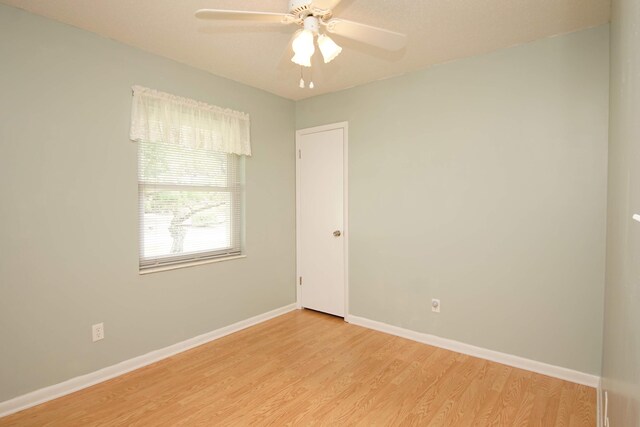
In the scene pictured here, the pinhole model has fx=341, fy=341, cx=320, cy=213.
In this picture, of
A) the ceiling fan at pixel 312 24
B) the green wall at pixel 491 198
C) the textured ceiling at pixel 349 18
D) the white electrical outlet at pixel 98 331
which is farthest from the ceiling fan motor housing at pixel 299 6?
the white electrical outlet at pixel 98 331

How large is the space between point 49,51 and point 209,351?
2543 millimetres

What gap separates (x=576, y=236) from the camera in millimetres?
2426

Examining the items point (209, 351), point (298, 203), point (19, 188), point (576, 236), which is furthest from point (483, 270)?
point (19, 188)

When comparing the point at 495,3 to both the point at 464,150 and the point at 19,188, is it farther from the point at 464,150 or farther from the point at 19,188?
the point at 19,188

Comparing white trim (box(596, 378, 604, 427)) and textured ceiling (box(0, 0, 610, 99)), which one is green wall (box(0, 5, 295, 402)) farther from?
white trim (box(596, 378, 604, 427))

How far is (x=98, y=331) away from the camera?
8.19 feet

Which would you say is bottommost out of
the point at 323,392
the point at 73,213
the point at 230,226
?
the point at 323,392

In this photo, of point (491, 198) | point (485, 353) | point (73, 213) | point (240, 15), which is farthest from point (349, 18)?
point (485, 353)

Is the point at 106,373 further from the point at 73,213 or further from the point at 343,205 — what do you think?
the point at 343,205

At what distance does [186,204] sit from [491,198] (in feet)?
8.63

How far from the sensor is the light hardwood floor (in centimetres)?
207

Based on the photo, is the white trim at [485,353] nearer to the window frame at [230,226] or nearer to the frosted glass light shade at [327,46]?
the window frame at [230,226]

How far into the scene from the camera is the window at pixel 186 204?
284 cm

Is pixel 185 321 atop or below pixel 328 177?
below
